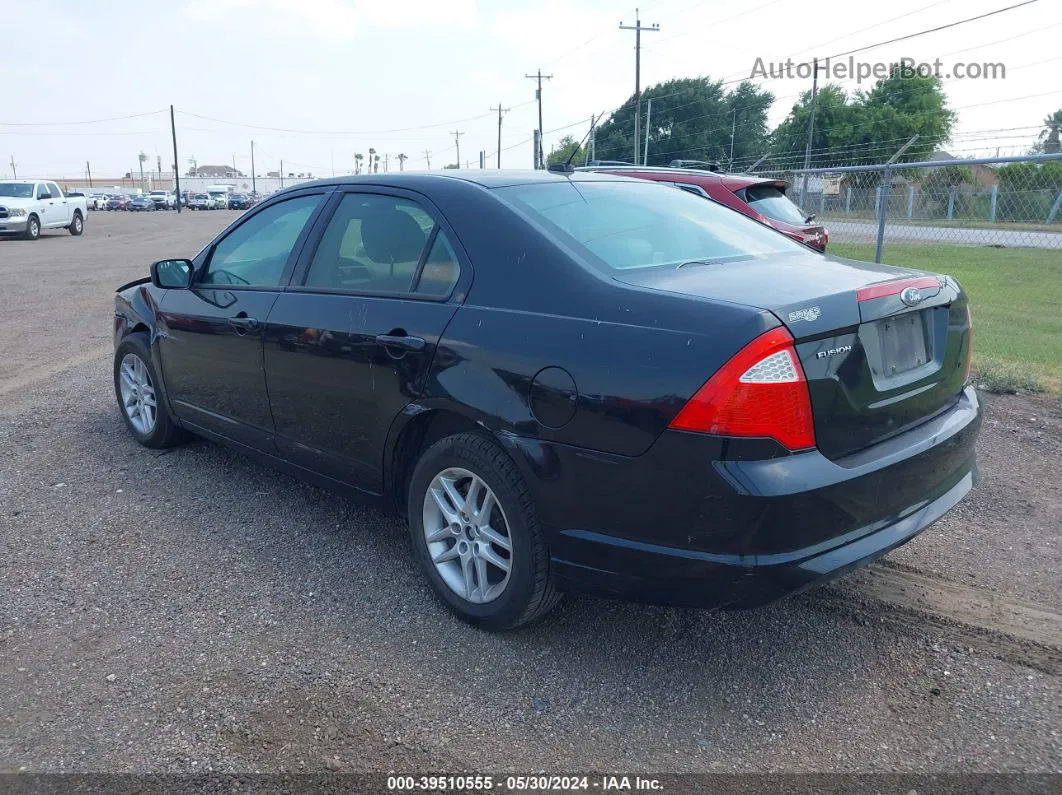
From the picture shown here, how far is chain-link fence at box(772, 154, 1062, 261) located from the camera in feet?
33.0

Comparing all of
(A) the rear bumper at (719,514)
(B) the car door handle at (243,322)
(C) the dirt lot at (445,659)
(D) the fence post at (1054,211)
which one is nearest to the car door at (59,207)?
(C) the dirt lot at (445,659)

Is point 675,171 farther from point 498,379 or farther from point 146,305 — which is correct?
point 498,379

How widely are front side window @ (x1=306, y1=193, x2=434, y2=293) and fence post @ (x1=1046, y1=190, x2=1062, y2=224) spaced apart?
8.98 m

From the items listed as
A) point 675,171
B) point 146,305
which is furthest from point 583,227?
point 675,171

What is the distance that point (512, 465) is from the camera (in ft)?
9.73

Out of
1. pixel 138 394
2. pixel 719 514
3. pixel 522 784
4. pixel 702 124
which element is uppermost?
pixel 702 124

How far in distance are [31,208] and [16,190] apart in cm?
94

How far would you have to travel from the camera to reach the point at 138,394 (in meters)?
5.39

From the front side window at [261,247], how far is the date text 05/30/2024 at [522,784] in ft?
7.99

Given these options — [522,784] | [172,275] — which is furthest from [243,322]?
[522,784]

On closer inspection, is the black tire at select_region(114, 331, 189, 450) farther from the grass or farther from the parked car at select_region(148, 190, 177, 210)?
the parked car at select_region(148, 190, 177, 210)

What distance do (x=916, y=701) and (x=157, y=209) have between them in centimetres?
7572

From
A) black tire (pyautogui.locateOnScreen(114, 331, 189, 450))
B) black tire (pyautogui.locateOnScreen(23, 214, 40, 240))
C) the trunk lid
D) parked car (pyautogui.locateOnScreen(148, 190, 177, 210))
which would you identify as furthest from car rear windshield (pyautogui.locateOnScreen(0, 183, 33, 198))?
parked car (pyautogui.locateOnScreen(148, 190, 177, 210))

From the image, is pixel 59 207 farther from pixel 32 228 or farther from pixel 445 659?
pixel 445 659
